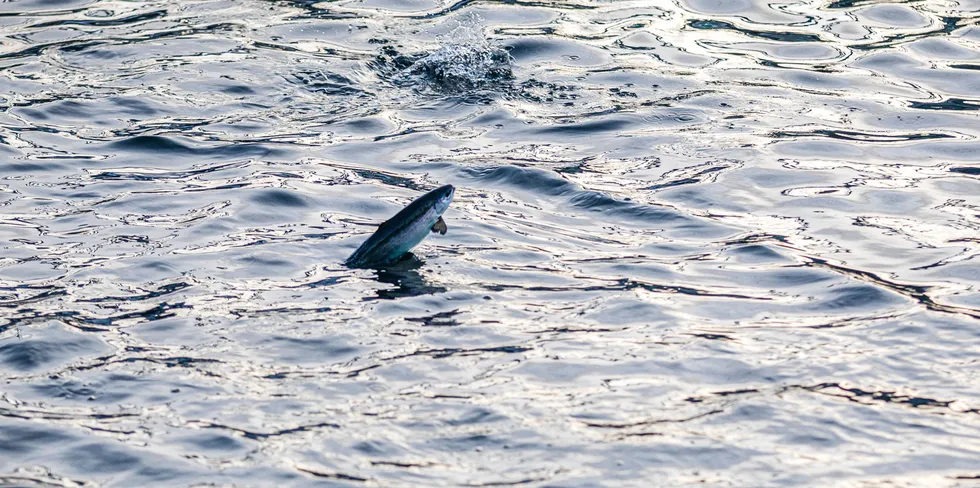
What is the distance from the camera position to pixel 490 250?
8430mm

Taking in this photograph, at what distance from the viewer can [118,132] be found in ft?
35.9

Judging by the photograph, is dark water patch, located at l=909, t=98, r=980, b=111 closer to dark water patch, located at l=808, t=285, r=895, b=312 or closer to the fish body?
dark water patch, located at l=808, t=285, r=895, b=312

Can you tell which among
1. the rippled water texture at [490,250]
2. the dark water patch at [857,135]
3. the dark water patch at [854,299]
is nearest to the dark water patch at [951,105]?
the rippled water texture at [490,250]

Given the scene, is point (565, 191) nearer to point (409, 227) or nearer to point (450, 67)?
point (409, 227)

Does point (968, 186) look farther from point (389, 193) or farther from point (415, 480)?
point (415, 480)

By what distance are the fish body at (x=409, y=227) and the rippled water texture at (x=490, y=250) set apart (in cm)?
21

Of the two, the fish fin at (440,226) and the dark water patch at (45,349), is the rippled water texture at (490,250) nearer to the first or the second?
the dark water patch at (45,349)

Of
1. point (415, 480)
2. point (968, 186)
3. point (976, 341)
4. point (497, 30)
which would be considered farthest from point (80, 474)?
point (497, 30)

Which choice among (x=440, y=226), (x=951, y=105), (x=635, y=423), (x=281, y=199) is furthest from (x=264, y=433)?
(x=951, y=105)

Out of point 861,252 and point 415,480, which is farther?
point 861,252

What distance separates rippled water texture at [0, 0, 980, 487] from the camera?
590 cm

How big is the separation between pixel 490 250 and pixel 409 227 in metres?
1.02

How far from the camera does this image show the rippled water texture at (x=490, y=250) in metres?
5.90

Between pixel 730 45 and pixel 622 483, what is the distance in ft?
29.9
